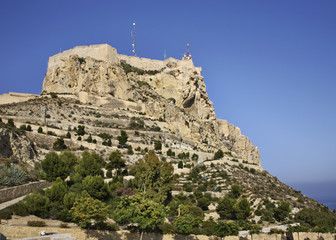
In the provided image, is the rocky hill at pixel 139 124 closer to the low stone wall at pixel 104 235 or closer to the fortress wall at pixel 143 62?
the fortress wall at pixel 143 62

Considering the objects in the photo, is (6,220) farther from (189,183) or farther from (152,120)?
(152,120)

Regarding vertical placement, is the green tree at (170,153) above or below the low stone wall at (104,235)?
above

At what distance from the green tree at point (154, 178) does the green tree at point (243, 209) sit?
207 inches

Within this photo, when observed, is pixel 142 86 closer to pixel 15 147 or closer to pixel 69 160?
pixel 69 160

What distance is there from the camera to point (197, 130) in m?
55.8

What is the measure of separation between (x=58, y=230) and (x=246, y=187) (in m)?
21.4

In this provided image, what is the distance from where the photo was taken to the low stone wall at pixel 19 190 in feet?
70.7

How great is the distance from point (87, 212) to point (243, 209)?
1413 centimetres

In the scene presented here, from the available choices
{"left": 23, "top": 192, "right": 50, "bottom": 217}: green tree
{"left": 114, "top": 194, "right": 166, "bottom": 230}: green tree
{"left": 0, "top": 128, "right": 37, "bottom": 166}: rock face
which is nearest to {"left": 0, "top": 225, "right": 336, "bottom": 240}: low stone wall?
{"left": 114, "top": 194, "right": 166, "bottom": 230}: green tree

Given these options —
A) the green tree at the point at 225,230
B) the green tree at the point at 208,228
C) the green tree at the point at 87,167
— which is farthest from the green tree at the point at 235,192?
the green tree at the point at 87,167

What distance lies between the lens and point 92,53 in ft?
189

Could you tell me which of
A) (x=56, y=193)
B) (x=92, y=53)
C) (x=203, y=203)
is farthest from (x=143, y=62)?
(x=56, y=193)

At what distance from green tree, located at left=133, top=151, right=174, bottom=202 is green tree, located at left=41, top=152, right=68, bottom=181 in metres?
5.20

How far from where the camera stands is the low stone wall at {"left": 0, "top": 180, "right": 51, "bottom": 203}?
21.5 metres
